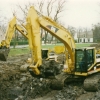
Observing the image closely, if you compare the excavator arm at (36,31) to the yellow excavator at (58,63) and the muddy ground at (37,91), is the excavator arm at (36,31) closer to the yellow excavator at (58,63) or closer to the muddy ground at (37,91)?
the yellow excavator at (58,63)

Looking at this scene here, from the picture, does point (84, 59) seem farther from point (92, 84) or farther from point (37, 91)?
point (37, 91)

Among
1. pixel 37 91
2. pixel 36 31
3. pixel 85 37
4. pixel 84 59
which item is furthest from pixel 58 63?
Result: pixel 85 37

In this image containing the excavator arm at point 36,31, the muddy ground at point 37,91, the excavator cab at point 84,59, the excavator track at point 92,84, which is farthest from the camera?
the excavator cab at point 84,59

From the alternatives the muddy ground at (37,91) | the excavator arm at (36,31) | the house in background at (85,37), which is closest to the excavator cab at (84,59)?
the muddy ground at (37,91)

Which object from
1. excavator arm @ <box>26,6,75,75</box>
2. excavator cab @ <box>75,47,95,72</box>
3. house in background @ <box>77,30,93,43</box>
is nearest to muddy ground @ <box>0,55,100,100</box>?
excavator cab @ <box>75,47,95,72</box>

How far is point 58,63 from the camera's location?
10.6 m

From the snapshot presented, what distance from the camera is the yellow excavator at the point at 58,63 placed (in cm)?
943

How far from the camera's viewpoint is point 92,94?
35.6 feet

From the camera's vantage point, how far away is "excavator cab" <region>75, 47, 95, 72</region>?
11.2 metres

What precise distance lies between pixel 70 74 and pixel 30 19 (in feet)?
12.9

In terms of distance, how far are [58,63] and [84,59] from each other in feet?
4.57

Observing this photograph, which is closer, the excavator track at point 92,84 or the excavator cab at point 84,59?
the excavator track at point 92,84

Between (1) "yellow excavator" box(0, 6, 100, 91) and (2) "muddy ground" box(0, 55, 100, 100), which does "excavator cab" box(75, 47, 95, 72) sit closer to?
(1) "yellow excavator" box(0, 6, 100, 91)

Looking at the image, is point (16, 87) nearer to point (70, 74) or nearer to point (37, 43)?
point (70, 74)
